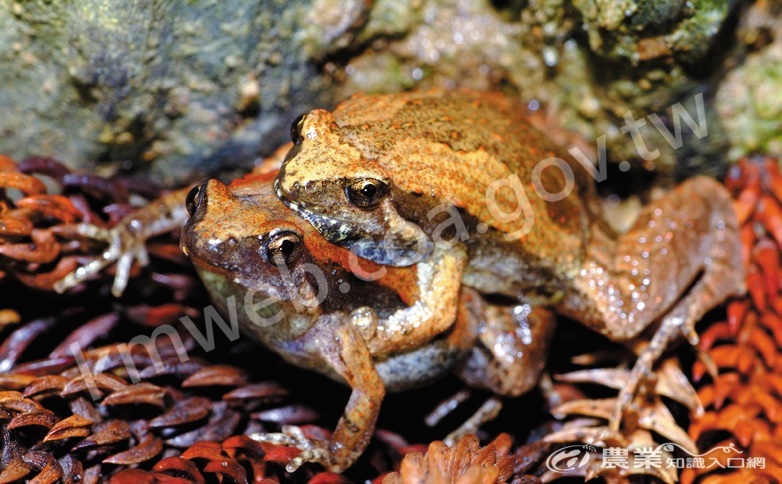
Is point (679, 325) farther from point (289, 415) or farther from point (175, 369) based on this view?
point (175, 369)

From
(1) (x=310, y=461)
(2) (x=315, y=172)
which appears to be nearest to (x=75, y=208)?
Answer: (2) (x=315, y=172)

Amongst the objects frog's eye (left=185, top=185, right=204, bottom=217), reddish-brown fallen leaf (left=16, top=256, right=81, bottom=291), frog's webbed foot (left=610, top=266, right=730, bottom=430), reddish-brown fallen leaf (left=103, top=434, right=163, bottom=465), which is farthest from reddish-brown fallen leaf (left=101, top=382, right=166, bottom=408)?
frog's webbed foot (left=610, top=266, right=730, bottom=430)

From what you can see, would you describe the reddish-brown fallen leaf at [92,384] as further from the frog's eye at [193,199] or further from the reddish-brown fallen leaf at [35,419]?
the frog's eye at [193,199]

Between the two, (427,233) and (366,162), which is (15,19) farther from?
(427,233)

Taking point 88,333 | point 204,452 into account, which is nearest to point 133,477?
point 204,452

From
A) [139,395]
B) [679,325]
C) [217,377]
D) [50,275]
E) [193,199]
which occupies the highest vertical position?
[193,199]

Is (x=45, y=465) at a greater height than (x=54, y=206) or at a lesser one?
lesser

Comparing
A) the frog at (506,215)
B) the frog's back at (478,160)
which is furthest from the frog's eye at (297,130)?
the frog's back at (478,160)

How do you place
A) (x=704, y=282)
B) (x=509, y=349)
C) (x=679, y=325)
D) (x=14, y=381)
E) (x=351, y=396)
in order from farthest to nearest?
(x=704, y=282)
(x=679, y=325)
(x=509, y=349)
(x=351, y=396)
(x=14, y=381)
